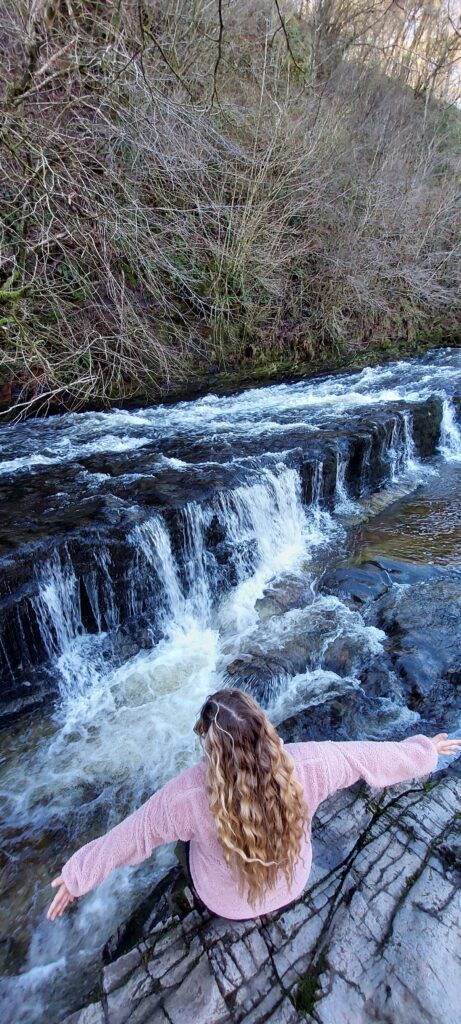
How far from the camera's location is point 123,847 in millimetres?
1504

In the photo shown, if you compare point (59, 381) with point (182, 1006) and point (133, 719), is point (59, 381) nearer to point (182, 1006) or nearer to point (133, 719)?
point (133, 719)

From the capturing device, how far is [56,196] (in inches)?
271

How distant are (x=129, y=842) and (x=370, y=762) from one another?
2.65ft

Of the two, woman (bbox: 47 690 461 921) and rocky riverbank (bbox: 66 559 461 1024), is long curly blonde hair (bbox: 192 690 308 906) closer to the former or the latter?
woman (bbox: 47 690 461 921)

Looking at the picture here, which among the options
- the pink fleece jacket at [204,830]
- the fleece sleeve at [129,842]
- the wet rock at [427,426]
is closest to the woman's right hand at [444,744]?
the pink fleece jacket at [204,830]

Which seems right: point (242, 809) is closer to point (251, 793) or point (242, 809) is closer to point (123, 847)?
point (251, 793)

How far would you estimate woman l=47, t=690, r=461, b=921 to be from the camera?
1363 millimetres

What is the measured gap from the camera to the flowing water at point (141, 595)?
281 cm

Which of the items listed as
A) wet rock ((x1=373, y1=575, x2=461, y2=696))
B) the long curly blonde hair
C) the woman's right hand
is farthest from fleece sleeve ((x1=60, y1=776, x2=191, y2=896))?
wet rock ((x1=373, y1=575, x2=461, y2=696))

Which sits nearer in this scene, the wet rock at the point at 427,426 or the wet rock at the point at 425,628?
the wet rock at the point at 425,628

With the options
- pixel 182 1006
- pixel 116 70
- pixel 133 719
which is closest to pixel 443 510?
pixel 133 719

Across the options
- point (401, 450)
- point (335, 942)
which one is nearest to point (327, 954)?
point (335, 942)

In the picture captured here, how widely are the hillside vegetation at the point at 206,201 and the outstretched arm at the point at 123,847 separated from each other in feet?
16.4

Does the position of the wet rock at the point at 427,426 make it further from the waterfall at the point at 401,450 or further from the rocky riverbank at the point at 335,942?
the rocky riverbank at the point at 335,942
